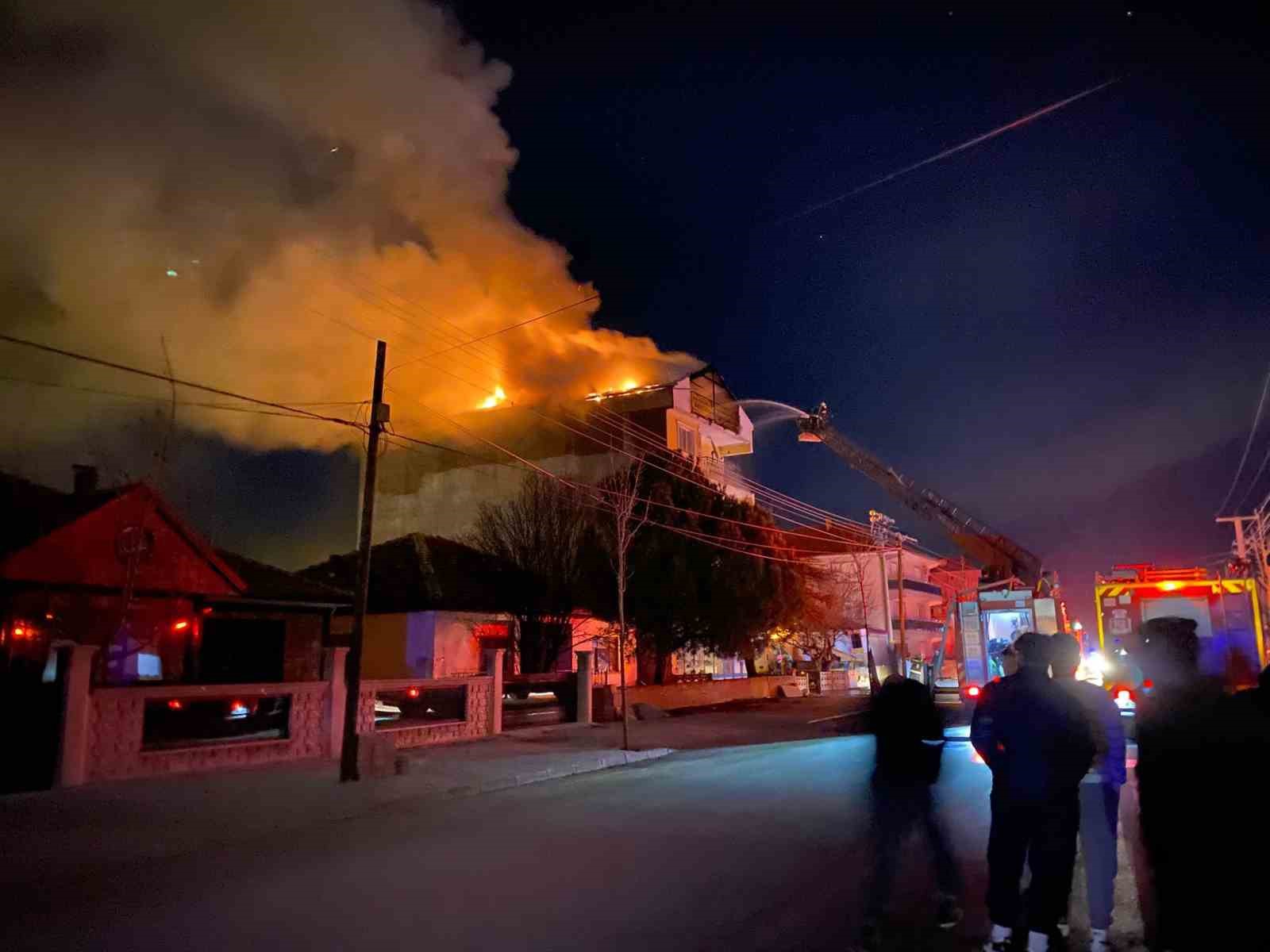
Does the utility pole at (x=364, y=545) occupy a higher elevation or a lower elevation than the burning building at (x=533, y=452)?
lower

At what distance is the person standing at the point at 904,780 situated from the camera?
20.5ft

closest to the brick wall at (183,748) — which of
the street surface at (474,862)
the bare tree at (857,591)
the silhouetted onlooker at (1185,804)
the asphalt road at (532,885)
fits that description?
the street surface at (474,862)

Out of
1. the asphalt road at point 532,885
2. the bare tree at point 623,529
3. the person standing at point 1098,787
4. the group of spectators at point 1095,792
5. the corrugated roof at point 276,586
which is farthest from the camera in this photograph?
the corrugated roof at point 276,586

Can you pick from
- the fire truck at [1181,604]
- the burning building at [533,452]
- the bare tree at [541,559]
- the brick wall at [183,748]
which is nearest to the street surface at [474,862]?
the brick wall at [183,748]

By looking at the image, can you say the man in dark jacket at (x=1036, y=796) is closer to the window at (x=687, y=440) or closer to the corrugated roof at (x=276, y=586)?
the corrugated roof at (x=276, y=586)

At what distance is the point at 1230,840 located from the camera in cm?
385

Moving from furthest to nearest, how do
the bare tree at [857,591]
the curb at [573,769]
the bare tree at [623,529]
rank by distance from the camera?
the bare tree at [857,591] < the bare tree at [623,529] < the curb at [573,769]

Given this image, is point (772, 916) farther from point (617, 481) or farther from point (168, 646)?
point (617, 481)

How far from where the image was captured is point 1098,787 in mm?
5742

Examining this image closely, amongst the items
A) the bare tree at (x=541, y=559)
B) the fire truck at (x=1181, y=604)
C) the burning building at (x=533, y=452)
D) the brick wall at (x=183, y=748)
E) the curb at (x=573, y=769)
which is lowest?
the curb at (x=573, y=769)

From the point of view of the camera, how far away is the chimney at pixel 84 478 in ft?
73.5

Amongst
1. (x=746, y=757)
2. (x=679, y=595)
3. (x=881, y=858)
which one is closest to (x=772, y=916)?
(x=881, y=858)

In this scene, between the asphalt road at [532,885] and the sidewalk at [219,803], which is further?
the sidewalk at [219,803]

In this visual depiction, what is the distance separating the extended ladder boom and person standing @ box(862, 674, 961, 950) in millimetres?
29781
